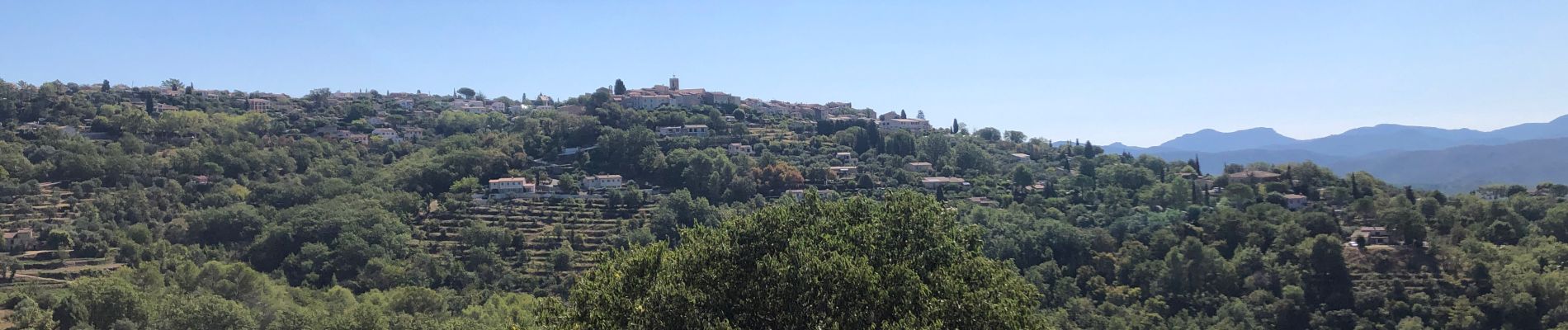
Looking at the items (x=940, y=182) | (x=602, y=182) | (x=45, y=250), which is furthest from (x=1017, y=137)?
(x=45, y=250)

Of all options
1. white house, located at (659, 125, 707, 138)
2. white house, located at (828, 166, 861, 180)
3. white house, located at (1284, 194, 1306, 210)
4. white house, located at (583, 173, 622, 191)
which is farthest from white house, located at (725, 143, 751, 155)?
white house, located at (1284, 194, 1306, 210)

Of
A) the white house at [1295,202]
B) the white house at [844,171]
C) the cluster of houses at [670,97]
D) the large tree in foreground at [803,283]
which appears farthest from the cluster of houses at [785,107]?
the large tree in foreground at [803,283]

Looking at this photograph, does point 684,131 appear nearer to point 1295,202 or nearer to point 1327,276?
point 1295,202

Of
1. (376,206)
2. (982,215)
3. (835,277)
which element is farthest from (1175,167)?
(835,277)

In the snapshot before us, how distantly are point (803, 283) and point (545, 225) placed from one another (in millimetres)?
46672

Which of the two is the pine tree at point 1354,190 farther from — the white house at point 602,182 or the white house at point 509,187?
the white house at point 509,187

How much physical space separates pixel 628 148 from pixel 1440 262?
49.7 m

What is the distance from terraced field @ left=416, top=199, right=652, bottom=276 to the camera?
2183 inches

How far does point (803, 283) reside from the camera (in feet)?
54.2

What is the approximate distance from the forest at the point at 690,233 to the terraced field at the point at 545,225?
0.22 meters

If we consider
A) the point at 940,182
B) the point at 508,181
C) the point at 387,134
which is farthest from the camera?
the point at 387,134

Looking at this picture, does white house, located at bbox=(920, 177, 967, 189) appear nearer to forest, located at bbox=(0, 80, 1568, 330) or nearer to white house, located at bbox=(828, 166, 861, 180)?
forest, located at bbox=(0, 80, 1568, 330)

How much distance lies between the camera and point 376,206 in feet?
197

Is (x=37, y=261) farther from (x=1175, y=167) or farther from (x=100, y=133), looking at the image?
(x=1175, y=167)
